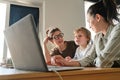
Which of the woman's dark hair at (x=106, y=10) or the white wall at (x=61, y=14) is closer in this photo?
the woman's dark hair at (x=106, y=10)

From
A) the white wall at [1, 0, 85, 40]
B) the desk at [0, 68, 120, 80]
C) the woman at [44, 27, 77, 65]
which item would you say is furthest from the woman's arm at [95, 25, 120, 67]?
the white wall at [1, 0, 85, 40]

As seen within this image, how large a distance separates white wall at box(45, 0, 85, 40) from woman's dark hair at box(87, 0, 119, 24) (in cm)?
210

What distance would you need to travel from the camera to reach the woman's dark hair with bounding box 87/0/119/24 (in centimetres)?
120

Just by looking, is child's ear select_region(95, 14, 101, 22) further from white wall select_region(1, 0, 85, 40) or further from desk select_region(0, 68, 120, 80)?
white wall select_region(1, 0, 85, 40)

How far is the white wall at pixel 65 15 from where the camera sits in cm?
332

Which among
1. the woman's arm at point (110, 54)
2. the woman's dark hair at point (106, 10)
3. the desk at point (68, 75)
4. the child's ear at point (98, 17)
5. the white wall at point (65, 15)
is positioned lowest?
the desk at point (68, 75)

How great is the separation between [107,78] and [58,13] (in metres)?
2.69

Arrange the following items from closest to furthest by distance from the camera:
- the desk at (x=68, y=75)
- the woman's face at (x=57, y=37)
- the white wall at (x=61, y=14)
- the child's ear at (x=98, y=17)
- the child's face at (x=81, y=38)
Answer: the desk at (x=68, y=75) < the child's ear at (x=98, y=17) < the child's face at (x=81, y=38) < the woman's face at (x=57, y=37) < the white wall at (x=61, y=14)

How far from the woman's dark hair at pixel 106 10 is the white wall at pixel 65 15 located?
2105mm

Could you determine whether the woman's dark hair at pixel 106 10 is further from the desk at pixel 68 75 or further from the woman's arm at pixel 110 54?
the desk at pixel 68 75

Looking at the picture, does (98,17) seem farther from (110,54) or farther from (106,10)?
(110,54)

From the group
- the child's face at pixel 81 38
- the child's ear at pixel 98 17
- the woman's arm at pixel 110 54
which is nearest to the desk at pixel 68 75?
the woman's arm at pixel 110 54

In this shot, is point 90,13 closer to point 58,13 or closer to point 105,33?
point 105,33

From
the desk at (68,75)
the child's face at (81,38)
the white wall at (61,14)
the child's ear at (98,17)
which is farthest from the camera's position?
the white wall at (61,14)
